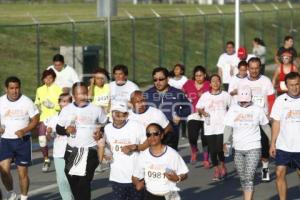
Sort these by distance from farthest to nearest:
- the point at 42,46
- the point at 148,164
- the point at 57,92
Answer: the point at 42,46 → the point at 57,92 → the point at 148,164

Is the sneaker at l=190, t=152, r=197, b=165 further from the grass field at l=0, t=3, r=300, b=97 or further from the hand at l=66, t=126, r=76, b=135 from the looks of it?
the grass field at l=0, t=3, r=300, b=97

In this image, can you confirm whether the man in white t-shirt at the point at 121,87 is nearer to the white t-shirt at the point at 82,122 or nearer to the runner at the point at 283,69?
the runner at the point at 283,69

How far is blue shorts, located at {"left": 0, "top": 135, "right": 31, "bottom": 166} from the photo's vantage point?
14.6m

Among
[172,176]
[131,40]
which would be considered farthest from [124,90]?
[131,40]

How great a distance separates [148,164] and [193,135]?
7891 millimetres

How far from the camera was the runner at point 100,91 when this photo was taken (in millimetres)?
17922

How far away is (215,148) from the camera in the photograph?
17.2 meters

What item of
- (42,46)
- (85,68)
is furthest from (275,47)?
(85,68)

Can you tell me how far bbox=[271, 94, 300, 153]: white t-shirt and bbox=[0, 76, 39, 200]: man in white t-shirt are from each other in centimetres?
328

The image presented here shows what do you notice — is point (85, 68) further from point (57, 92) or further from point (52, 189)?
point (52, 189)

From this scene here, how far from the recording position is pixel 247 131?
14.2 metres

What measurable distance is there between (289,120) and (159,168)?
3.37m

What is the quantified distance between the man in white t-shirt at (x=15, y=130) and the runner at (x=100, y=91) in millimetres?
3418

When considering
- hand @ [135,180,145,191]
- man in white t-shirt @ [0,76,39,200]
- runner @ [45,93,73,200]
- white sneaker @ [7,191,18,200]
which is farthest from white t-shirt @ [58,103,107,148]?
hand @ [135,180,145,191]
